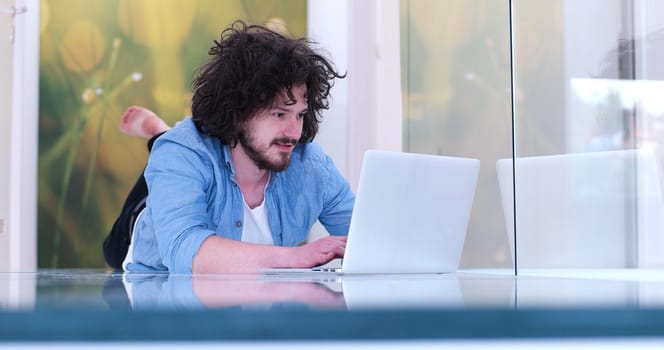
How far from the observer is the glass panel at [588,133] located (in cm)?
143

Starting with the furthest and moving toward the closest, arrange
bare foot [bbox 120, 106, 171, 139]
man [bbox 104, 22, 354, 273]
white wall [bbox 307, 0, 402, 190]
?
bare foot [bbox 120, 106, 171, 139] < white wall [bbox 307, 0, 402, 190] < man [bbox 104, 22, 354, 273]

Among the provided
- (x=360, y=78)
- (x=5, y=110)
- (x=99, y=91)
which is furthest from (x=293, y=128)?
(x=99, y=91)

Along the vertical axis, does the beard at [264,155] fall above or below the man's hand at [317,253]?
above

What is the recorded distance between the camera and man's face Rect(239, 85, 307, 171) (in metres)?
2.17

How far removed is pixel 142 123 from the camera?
4.10 meters

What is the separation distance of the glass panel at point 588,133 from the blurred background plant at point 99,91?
11.7 ft

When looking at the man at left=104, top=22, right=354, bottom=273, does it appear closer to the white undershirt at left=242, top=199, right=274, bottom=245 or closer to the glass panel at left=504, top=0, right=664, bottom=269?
the white undershirt at left=242, top=199, right=274, bottom=245

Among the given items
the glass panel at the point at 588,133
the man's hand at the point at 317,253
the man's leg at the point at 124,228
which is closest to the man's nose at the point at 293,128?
the man's hand at the point at 317,253

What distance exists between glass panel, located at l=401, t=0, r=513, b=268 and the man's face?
0.37 m

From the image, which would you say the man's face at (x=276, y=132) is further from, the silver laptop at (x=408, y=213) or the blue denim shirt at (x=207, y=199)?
the silver laptop at (x=408, y=213)

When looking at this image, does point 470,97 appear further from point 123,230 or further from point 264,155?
point 123,230

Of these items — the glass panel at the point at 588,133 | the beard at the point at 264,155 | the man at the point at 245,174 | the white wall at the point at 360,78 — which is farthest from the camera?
the white wall at the point at 360,78

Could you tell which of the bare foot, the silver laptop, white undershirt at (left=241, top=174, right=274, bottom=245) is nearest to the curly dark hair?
white undershirt at (left=241, top=174, right=274, bottom=245)

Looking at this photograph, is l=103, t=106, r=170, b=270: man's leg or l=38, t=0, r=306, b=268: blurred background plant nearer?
l=103, t=106, r=170, b=270: man's leg
